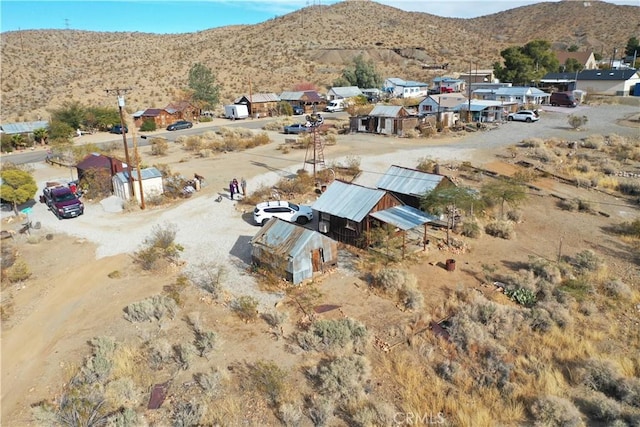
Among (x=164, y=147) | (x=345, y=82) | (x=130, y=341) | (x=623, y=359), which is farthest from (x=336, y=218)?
(x=345, y=82)

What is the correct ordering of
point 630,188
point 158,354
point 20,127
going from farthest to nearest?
point 20,127
point 630,188
point 158,354

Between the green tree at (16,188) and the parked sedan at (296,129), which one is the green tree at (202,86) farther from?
the green tree at (16,188)

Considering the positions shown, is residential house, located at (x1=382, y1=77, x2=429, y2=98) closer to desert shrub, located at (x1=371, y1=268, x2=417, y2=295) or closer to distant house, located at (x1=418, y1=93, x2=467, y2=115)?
distant house, located at (x1=418, y1=93, x2=467, y2=115)

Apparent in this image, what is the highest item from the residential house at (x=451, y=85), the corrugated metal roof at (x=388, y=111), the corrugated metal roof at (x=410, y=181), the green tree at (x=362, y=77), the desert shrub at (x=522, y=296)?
the green tree at (x=362, y=77)

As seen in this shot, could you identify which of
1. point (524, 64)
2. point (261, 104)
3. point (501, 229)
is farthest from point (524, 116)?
point (501, 229)

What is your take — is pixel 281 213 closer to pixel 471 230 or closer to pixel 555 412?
pixel 471 230

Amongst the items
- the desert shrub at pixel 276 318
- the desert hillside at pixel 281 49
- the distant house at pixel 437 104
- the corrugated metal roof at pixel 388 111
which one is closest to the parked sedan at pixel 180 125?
the desert hillside at pixel 281 49
